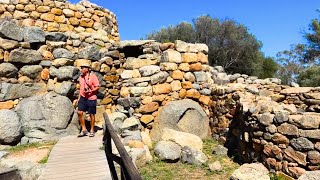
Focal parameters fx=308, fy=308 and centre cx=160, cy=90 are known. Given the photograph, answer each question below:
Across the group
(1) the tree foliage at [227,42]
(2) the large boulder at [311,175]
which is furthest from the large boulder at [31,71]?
(1) the tree foliage at [227,42]

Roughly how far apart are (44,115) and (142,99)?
2.70 m

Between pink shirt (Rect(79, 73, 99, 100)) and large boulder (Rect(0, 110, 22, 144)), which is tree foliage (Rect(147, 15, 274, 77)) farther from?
large boulder (Rect(0, 110, 22, 144))

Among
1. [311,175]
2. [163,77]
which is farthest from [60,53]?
[311,175]

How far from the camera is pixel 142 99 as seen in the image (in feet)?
29.3

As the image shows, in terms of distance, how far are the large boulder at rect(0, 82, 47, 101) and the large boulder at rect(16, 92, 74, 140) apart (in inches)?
9.1

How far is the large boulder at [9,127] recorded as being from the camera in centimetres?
723

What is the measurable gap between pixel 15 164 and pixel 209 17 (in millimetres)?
17929

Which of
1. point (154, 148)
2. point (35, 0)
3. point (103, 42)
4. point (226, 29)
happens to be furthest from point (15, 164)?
point (226, 29)

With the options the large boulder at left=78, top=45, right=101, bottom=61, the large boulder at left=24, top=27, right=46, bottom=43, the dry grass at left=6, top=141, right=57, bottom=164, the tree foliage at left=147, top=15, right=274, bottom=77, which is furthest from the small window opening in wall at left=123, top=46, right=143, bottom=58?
the tree foliage at left=147, top=15, right=274, bottom=77

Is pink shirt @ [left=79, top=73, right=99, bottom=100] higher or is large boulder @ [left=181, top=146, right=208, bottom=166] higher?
pink shirt @ [left=79, top=73, right=99, bottom=100]

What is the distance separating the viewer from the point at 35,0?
10352mm

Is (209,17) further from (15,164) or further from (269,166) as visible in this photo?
(15,164)

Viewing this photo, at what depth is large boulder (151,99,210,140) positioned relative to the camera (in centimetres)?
886

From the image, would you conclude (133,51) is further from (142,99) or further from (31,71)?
(31,71)
